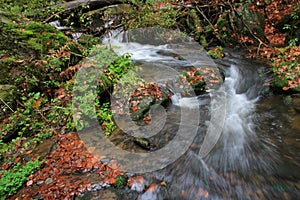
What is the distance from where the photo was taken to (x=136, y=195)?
122 inches

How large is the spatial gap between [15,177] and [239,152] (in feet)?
14.8

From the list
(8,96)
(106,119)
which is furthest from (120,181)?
(8,96)

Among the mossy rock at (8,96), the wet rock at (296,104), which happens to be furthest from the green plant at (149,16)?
the wet rock at (296,104)

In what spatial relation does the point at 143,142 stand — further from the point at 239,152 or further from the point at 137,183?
the point at 239,152

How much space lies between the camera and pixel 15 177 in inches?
137

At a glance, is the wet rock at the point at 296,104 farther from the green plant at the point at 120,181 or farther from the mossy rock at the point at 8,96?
the mossy rock at the point at 8,96

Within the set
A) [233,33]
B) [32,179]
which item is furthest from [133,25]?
[32,179]

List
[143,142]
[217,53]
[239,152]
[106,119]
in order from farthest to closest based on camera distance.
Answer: [217,53], [106,119], [143,142], [239,152]

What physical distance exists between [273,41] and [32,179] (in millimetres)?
9913

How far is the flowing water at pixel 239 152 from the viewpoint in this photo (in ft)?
9.98

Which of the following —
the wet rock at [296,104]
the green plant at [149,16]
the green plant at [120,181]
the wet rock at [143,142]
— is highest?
the green plant at [149,16]

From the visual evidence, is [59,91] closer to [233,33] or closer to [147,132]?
[147,132]

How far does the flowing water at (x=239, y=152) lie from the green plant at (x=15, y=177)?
2347 mm

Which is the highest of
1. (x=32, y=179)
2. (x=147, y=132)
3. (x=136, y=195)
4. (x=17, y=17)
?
(x=17, y=17)
